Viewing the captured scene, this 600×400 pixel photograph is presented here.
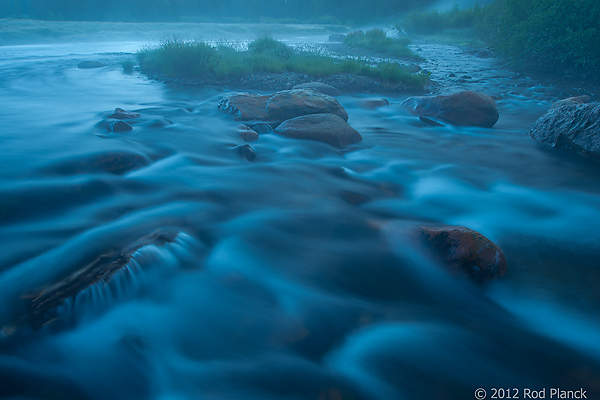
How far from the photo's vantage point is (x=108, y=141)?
522cm

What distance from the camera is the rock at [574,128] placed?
192 inches

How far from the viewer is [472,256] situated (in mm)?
2572

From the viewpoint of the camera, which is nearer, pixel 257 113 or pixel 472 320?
pixel 472 320

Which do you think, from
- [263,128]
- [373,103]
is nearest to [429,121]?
[373,103]

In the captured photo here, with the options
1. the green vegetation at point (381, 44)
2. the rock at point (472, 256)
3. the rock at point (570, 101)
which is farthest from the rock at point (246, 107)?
the green vegetation at point (381, 44)

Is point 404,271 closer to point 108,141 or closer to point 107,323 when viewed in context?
point 107,323

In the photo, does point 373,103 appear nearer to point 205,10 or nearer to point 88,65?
point 88,65

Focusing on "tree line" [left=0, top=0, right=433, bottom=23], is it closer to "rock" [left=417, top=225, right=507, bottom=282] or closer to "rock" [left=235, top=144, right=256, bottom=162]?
"rock" [left=235, top=144, right=256, bottom=162]

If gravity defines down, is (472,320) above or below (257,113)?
below

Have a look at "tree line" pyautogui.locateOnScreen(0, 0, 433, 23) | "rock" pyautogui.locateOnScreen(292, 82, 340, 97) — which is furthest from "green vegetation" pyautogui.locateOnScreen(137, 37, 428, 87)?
"tree line" pyautogui.locateOnScreen(0, 0, 433, 23)

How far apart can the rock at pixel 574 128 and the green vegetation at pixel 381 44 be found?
1228 centimetres

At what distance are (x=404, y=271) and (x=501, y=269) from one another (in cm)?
69

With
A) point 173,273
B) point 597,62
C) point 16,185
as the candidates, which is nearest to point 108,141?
point 16,185

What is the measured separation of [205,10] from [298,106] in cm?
6731
